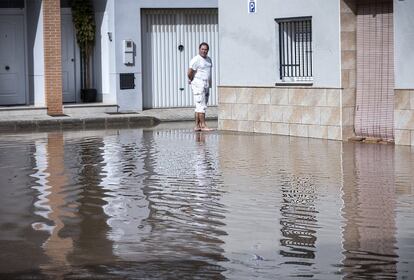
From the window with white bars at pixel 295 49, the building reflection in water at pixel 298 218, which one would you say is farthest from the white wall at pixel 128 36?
the building reflection in water at pixel 298 218

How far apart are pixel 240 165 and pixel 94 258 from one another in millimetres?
7098

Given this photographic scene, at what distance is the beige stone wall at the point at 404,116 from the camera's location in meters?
18.2

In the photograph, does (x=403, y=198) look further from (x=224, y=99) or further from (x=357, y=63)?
(x=224, y=99)

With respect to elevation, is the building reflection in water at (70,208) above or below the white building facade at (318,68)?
below

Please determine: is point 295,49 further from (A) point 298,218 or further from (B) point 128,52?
(A) point 298,218

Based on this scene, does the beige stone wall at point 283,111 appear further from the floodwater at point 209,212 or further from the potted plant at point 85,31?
the potted plant at point 85,31

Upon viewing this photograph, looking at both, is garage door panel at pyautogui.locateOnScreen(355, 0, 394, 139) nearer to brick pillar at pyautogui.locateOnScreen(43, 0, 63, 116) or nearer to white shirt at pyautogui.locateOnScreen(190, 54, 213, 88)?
white shirt at pyautogui.locateOnScreen(190, 54, 213, 88)

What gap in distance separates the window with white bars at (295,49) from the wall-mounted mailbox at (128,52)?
720cm

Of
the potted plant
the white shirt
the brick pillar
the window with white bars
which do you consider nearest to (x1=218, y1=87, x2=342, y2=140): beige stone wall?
the window with white bars

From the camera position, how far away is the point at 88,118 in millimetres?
26531

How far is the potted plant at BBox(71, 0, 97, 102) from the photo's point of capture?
2866 cm

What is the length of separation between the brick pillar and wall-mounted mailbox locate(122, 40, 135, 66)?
1.60 metres

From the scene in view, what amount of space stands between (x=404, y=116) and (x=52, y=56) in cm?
1171

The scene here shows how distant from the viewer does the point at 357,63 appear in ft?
64.8
